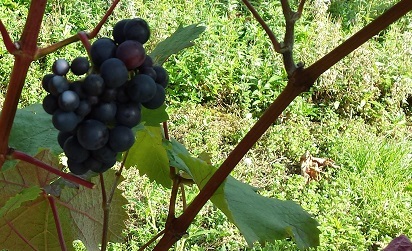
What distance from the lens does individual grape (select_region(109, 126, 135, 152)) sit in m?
0.52

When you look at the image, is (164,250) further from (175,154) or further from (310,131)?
(310,131)

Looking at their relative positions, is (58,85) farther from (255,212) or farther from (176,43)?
(255,212)

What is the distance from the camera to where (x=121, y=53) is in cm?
50

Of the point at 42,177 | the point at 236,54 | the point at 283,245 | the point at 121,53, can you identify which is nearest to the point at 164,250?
the point at 42,177

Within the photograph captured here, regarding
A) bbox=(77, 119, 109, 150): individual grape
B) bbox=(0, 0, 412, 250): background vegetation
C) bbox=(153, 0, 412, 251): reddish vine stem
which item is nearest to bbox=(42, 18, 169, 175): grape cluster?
bbox=(77, 119, 109, 150): individual grape

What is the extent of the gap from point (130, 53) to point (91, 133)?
69mm

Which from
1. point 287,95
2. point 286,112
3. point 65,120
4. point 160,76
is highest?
point 286,112

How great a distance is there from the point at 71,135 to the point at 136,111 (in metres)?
0.06

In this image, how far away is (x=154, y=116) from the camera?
76 centimetres

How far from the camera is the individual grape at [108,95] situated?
0.50 metres

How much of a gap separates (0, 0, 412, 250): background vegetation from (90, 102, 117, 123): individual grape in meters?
1.84

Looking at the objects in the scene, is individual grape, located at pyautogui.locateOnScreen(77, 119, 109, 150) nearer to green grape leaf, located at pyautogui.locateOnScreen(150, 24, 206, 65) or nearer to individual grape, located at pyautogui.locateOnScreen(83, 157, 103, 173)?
individual grape, located at pyautogui.locateOnScreen(83, 157, 103, 173)

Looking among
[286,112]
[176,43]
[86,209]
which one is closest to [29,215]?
[86,209]

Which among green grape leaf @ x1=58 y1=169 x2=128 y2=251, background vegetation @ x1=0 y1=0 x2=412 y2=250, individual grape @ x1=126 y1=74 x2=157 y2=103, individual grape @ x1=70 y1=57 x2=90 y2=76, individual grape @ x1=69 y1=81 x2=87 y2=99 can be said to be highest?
background vegetation @ x1=0 y1=0 x2=412 y2=250
